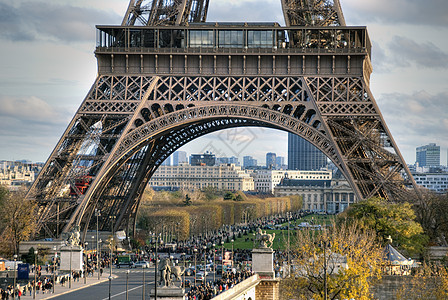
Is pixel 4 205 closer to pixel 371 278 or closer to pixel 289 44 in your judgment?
pixel 289 44

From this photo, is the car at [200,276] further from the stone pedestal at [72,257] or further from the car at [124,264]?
the car at [124,264]

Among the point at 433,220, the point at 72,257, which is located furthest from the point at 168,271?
the point at 433,220

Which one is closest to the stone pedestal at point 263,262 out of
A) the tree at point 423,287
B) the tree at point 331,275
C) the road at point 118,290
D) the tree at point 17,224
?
the tree at point 331,275

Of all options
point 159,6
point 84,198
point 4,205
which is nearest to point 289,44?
point 159,6

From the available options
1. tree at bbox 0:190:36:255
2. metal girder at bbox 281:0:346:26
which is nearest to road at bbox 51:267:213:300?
tree at bbox 0:190:36:255

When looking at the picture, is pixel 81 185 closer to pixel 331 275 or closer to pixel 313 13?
pixel 313 13

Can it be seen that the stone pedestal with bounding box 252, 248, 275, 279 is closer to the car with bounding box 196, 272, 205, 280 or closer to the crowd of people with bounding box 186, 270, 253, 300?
the crowd of people with bounding box 186, 270, 253, 300
